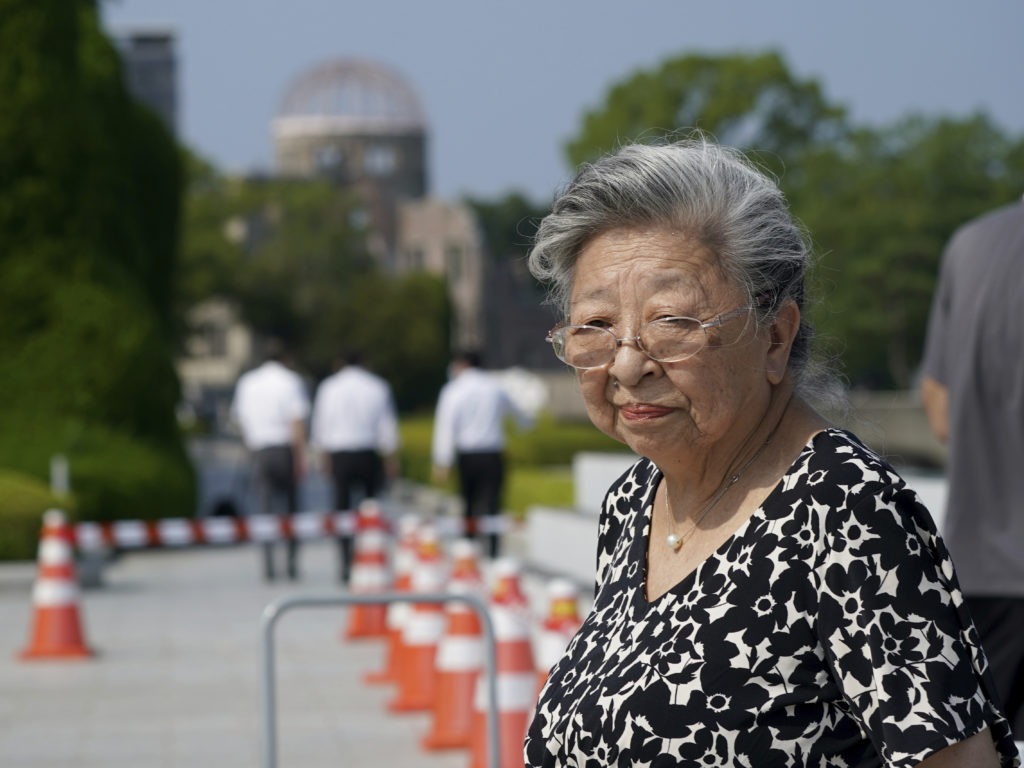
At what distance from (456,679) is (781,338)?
5167 mm

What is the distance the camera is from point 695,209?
2.46 meters

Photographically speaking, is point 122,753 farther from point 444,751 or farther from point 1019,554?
point 1019,554

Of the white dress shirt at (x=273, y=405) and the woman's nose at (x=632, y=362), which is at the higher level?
the woman's nose at (x=632, y=362)

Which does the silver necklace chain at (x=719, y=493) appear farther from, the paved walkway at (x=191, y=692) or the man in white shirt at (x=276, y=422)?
the man in white shirt at (x=276, y=422)

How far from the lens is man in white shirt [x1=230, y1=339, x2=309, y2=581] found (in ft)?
46.4

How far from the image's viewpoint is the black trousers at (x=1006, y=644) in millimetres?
3863

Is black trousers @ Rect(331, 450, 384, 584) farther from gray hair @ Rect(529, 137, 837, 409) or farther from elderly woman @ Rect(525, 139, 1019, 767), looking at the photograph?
gray hair @ Rect(529, 137, 837, 409)

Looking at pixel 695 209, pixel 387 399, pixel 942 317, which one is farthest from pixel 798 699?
pixel 387 399

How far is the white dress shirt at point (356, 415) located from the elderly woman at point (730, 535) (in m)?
11.3

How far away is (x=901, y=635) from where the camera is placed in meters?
2.12

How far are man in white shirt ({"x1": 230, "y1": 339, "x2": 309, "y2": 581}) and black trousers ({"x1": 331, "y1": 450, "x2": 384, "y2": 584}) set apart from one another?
0.97 ft

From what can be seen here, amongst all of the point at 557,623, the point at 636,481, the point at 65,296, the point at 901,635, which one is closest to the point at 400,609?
the point at 557,623

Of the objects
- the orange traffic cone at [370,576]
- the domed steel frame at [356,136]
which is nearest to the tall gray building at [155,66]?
the orange traffic cone at [370,576]

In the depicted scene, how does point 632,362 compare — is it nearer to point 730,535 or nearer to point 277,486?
point 730,535
